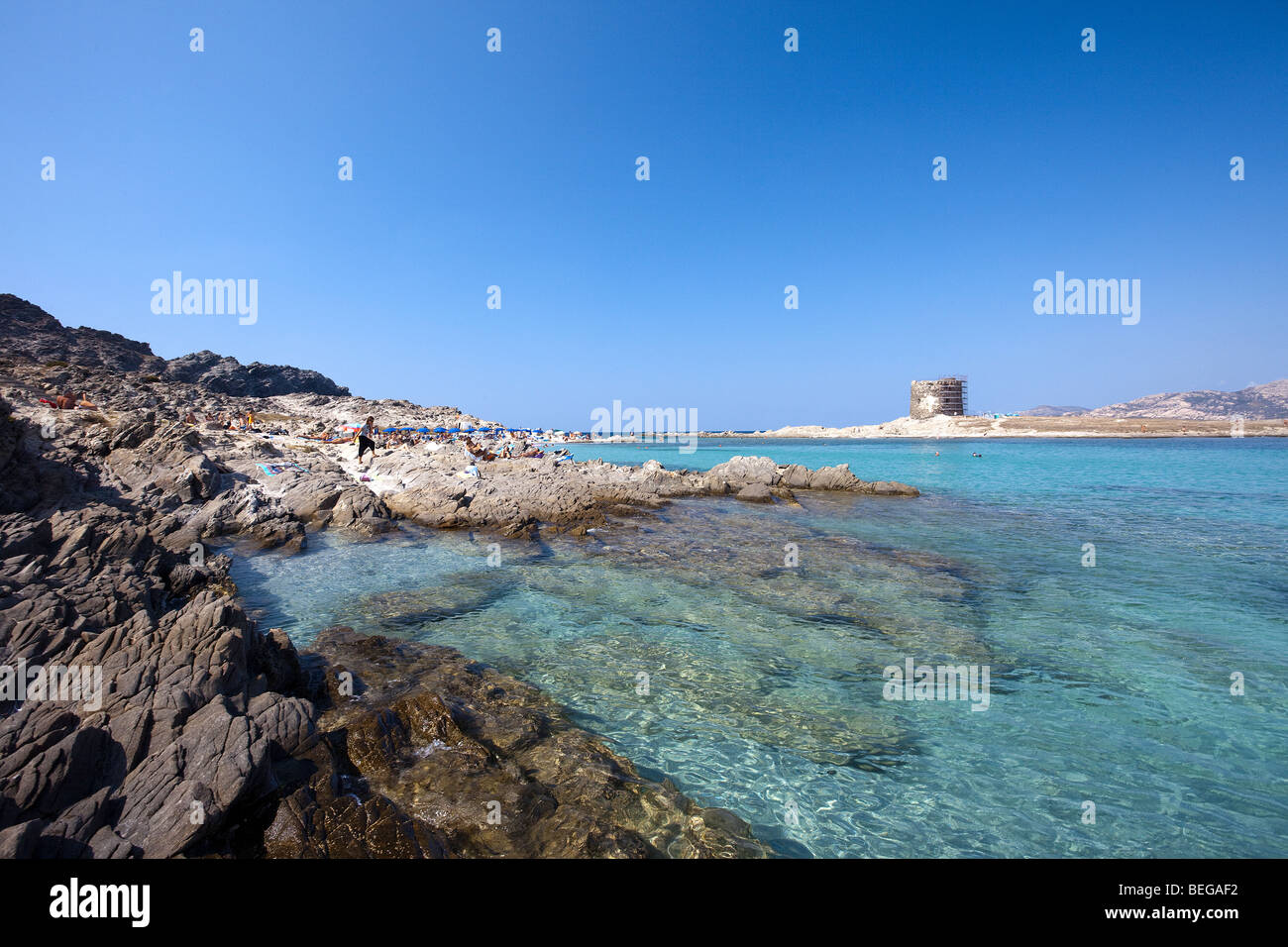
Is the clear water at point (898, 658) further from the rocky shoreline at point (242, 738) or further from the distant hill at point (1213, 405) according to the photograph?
the distant hill at point (1213, 405)

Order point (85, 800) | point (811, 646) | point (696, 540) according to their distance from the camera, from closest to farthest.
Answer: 1. point (85, 800)
2. point (811, 646)
3. point (696, 540)

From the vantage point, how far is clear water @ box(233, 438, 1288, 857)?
5109 mm

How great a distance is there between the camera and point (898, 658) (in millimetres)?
8570

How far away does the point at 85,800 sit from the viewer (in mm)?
4055

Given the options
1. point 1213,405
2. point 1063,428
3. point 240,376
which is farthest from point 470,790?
point 1213,405

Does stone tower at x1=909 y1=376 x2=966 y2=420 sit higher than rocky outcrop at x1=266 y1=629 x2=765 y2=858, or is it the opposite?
stone tower at x1=909 y1=376 x2=966 y2=420

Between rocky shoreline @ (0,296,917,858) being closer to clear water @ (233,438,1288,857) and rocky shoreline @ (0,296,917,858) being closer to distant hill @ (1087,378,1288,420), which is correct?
clear water @ (233,438,1288,857)

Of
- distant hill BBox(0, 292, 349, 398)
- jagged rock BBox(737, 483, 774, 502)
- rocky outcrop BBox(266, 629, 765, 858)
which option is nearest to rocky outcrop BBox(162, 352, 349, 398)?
distant hill BBox(0, 292, 349, 398)

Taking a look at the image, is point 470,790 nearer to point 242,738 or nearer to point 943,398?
point 242,738

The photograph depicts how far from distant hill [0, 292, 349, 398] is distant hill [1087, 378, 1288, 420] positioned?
222605mm

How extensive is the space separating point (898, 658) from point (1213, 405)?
241m
